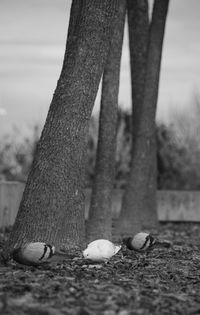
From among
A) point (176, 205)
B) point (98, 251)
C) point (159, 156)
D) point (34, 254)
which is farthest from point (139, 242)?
point (159, 156)

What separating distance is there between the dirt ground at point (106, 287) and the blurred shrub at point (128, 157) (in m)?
15.5

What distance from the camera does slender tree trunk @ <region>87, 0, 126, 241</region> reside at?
13336 millimetres

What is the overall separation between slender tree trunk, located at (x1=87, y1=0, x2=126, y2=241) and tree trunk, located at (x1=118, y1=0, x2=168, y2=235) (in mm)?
2197

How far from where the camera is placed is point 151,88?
16156 millimetres

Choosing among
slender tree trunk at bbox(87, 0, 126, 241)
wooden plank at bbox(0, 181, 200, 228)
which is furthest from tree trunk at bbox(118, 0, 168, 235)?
wooden plank at bbox(0, 181, 200, 228)

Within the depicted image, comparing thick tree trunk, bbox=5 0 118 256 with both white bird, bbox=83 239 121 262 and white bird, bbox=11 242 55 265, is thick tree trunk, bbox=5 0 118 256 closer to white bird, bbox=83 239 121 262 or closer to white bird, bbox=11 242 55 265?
white bird, bbox=83 239 121 262

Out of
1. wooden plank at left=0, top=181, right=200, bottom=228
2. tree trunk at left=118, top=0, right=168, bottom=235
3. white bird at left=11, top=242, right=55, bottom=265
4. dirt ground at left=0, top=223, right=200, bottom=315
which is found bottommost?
dirt ground at left=0, top=223, right=200, bottom=315

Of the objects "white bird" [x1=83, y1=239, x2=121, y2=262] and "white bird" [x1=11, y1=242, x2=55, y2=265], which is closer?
"white bird" [x1=11, y1=242, x2=55, y2=265]

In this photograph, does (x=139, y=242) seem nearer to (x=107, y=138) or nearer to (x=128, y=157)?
(x=107, y=138)

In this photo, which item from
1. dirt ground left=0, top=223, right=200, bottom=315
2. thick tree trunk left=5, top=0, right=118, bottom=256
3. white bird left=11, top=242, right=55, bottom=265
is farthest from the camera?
thick tree trunk left=5, top=0, right=118, bottom=256

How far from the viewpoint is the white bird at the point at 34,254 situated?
8562 millimetres

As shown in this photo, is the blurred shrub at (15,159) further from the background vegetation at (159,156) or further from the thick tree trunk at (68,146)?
the thick tree trunk at (68,146)

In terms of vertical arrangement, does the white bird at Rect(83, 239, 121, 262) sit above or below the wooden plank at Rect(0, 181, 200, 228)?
below

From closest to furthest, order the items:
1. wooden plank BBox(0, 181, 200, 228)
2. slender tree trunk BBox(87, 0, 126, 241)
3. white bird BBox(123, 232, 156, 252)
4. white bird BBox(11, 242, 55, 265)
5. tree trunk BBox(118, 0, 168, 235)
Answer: white bird BBox(11, 242, 55, 265) < white bird BBox(123, 232, 156, 252) < slender tree trunk BBox(87, 0, 126, 241) < tree trunk BBox(118, 0, 168, 235) < wooden plank BBox(0, 181, 200, 228)
